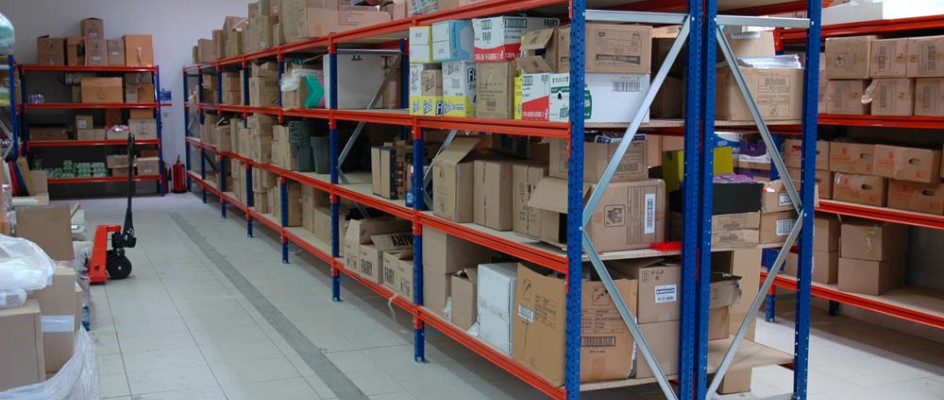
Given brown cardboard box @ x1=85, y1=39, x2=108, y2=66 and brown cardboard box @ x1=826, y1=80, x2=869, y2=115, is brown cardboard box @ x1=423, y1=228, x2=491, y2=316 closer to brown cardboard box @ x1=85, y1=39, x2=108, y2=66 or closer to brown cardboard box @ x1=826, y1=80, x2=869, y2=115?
brown cardboard box @ x1=826, y1=80, x2=869, y2=115

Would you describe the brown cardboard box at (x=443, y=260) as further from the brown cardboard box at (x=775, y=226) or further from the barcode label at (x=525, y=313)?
the brown cardboard box at (x=775, y=226)

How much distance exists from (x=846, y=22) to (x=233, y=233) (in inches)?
258

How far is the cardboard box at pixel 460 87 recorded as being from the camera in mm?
4180

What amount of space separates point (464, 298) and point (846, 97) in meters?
2.66

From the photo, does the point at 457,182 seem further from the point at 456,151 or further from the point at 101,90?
the point at 101,90

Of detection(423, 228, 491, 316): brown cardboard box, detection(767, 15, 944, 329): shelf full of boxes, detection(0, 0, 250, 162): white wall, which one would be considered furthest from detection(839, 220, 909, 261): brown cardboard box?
detection(0, 0, 250, 162): white wall

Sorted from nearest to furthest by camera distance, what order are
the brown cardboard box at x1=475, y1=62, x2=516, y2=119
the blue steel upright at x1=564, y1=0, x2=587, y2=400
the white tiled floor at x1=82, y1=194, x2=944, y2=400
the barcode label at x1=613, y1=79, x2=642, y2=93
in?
the blue steel upright at x1=564, y1=0, x2=587, y2=400 → the barcode label at x1=613, y1=79, x2=642, y2=93 → the brown cardboard box at x1=475, y1=62, x2=516, y2=119 → the white tiled floor at x1=82, y1=194, x2=944, y2=400

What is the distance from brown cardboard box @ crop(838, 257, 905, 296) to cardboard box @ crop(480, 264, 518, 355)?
93.5 inches

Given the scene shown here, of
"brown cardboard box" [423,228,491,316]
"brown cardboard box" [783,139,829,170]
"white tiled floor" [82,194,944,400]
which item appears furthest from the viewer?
"brown cardboard box" [783,139,829,170]

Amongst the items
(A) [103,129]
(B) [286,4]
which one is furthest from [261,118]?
(A) [103,129]

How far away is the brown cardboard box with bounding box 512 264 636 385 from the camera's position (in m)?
3.39

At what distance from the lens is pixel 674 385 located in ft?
12.3

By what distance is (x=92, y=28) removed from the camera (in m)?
12.0

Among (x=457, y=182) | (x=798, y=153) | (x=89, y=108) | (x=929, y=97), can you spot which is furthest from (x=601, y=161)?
(x=89, y=108)
